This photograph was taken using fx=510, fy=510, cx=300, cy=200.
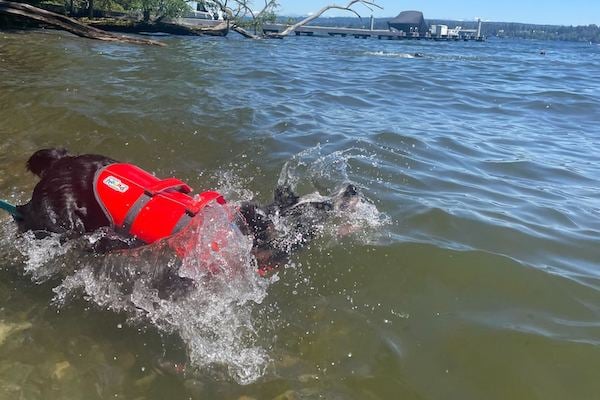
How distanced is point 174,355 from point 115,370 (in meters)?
0.37

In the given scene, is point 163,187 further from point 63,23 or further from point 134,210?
point 63,23

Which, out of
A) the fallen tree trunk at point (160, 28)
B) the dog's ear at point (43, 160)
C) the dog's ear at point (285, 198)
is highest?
the fallen tree trunk at point (160, 28)

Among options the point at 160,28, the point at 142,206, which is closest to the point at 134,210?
the point at 142,206

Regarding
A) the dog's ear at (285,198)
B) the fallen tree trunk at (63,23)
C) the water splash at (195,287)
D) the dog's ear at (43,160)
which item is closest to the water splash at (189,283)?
the water splash at (195,287)

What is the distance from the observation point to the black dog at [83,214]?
3.78 m

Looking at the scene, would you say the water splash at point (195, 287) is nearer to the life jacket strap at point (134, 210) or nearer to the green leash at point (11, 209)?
the life jacket strap at point (134, 210)

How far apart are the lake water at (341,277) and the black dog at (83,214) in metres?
0.18

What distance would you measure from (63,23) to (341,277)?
931 inches

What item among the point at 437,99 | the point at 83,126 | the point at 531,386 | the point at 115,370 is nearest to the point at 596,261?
the point at 531,386

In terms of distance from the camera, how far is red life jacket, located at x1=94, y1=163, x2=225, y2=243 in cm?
366

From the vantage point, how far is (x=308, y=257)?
4609mm

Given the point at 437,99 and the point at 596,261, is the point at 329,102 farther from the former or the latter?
the point at 596,261

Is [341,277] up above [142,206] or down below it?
below

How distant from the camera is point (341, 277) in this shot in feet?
14.4
